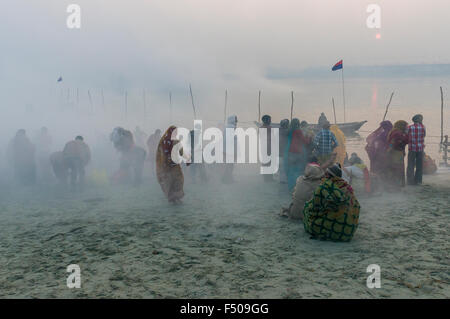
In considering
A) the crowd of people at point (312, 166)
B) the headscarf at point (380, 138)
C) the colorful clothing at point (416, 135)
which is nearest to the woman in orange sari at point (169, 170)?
the crowd of people at point (312, 166)

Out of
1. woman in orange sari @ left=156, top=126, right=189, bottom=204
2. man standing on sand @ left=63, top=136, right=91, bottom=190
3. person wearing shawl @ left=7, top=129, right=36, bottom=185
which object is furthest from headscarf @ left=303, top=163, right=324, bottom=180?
person wearing shawl @ left=7, top=129, right=36, bottom=185

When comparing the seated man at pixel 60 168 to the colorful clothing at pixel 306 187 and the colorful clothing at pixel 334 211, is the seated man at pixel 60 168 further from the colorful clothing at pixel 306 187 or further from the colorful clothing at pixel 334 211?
the colorful clothing at pixel 334 211

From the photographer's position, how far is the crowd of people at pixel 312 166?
488cm

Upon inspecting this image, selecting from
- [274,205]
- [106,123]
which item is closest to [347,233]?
[274,205]

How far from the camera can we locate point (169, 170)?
754 centimetres

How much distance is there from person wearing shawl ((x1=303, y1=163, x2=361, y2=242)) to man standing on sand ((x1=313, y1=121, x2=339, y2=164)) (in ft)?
10.8

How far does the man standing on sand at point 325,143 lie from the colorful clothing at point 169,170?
10.4 feet

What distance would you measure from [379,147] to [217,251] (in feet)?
19.5

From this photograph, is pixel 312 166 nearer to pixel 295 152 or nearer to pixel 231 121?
pixel 295 152

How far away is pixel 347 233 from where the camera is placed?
4871 mm

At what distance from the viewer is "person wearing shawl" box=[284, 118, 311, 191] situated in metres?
8.36

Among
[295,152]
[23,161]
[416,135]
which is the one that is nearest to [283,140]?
[295,152]
